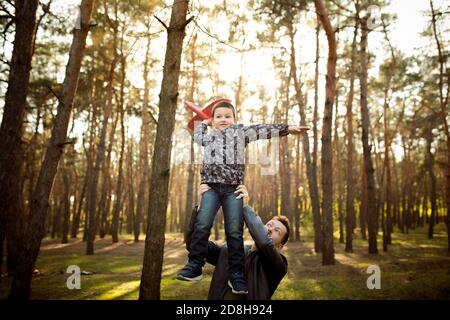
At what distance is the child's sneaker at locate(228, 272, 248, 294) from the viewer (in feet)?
8.39


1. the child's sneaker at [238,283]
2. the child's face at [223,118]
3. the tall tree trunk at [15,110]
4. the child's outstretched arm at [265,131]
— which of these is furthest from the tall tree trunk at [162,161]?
the tall tree trunk at [15,110]

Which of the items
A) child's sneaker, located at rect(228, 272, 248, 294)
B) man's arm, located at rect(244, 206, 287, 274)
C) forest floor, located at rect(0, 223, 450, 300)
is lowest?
forest floor, located at rect(0, 223, 450, 300)

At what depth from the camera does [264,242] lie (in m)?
2.51

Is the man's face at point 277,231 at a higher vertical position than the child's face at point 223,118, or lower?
lower

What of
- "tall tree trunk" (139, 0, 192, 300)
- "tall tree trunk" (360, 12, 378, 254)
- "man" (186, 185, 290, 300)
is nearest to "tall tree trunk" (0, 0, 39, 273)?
"tall tree trunk" (139, 0, 192, 300)

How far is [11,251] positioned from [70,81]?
23.3ft

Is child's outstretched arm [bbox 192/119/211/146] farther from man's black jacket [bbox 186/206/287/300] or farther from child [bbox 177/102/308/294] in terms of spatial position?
man's black jacket [bbox 186/206/287/300]

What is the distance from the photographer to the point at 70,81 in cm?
669

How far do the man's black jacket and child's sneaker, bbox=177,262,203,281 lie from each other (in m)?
0.20

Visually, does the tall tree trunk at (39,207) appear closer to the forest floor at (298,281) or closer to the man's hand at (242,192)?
the forest floor at (298,281)

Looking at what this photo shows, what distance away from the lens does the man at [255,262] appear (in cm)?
254

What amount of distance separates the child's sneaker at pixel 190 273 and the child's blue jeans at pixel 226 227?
0.16 ft

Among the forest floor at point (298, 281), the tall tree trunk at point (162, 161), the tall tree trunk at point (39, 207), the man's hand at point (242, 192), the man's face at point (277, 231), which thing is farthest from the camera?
the forest floor at point (298, 281)
